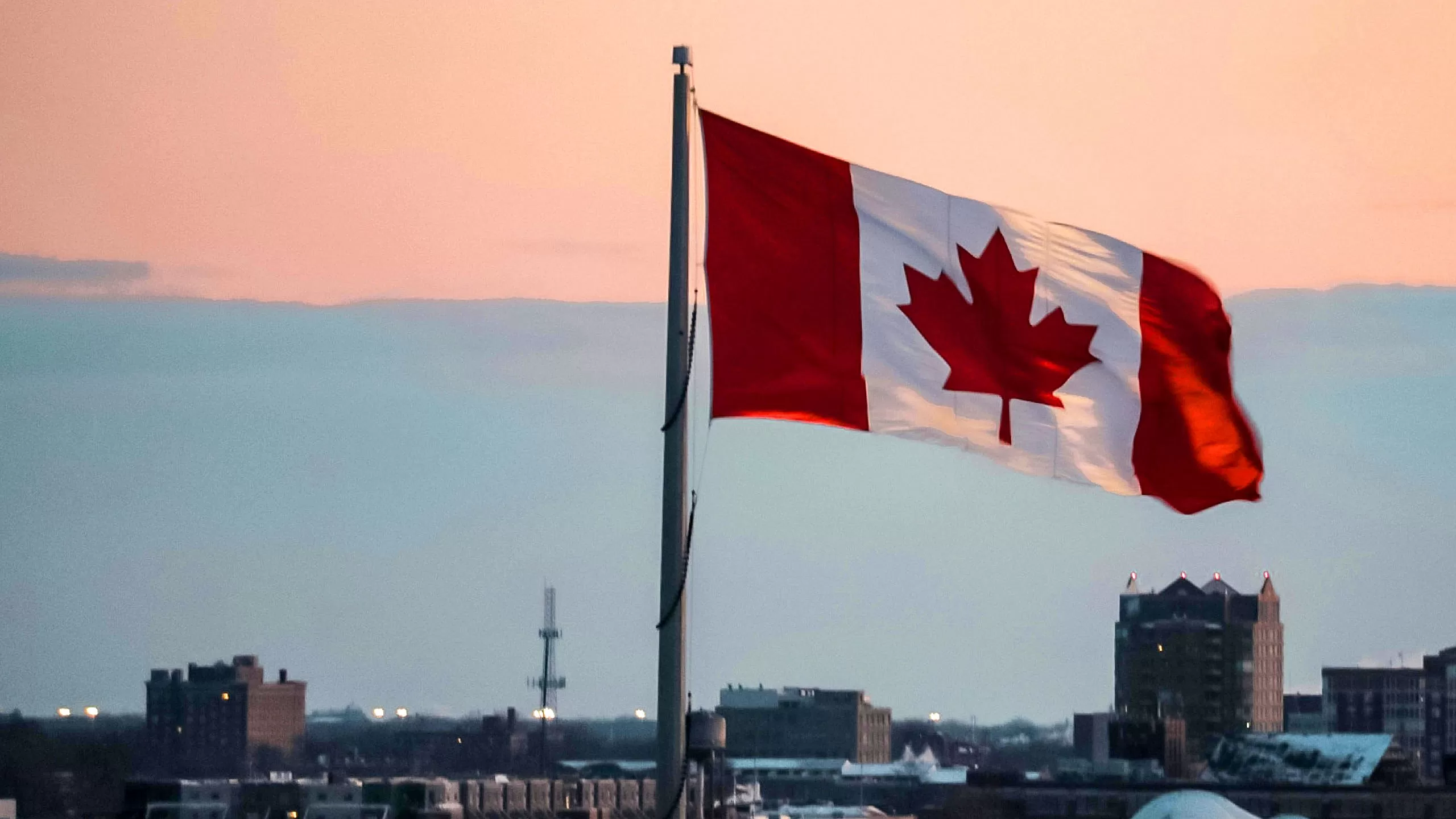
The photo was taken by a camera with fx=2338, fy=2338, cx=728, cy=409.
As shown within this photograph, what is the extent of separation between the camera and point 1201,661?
14700 cm

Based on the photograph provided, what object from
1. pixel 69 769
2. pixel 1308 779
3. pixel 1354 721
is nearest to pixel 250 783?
pixel 69 769

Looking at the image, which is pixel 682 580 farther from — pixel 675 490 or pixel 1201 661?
pixel 1201 661

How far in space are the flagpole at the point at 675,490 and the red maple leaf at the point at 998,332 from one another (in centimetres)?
179

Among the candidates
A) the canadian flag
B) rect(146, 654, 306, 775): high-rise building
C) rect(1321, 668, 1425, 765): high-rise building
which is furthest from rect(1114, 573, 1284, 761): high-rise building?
the canadian flag

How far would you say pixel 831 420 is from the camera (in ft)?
41.9

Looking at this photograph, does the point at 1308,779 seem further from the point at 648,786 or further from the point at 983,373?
the point at 983,373

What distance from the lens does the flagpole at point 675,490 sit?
11.6 metres

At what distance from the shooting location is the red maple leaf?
13.1 m

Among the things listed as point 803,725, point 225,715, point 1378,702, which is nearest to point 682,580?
point 225,715

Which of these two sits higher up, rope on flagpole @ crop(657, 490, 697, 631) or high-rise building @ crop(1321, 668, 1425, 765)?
rope on flagpole @ crop(657, 490, 697, 631)

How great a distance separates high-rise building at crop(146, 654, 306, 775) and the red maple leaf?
409ft

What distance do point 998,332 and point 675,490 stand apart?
2.66 metres

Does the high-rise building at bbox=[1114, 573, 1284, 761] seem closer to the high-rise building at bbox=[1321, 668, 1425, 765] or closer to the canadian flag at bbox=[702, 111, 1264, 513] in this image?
the high-rise building at bbox=[1321, 668, 1425, 765]

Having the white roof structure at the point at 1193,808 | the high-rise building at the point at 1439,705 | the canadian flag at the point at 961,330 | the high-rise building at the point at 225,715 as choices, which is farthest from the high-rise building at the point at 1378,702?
the canadian flag at the point at 961,330
